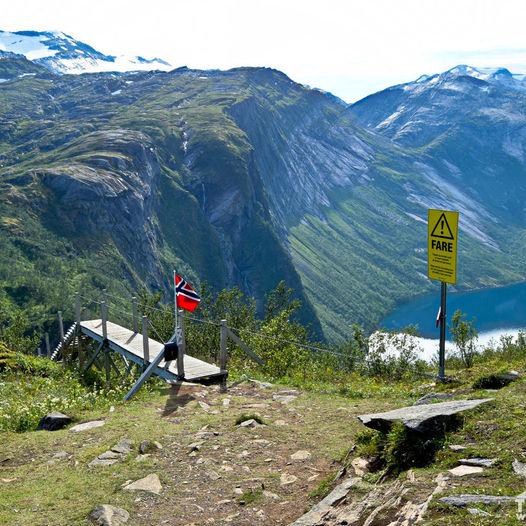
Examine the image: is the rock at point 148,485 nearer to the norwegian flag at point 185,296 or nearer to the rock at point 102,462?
the rock at point 102,462

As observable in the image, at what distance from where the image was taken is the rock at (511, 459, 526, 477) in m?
6.54

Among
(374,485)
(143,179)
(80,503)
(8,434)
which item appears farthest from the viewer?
(143,179)

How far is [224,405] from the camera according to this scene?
1475 centimetres

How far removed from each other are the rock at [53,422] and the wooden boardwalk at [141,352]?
489cm

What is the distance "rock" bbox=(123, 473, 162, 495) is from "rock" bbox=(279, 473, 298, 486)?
2.40m

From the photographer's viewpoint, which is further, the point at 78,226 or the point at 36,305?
the point at 78,226

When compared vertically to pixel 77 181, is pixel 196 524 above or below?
below

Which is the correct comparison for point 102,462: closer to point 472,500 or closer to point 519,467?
point 472,500

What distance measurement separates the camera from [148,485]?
30.9ft

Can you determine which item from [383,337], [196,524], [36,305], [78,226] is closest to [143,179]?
[78,226]

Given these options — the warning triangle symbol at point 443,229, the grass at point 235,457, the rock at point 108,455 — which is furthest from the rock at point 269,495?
the warning triangle symbol at point 443,229

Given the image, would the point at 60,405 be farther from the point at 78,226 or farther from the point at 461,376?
the point at 78,226

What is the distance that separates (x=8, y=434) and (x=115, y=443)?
3.44m

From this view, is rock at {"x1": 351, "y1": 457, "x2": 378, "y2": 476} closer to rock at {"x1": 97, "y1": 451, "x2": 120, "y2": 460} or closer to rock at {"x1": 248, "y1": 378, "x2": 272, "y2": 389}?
rock at {"x1": 97, "y1": 451, "x2": 120, "y2": 460}
